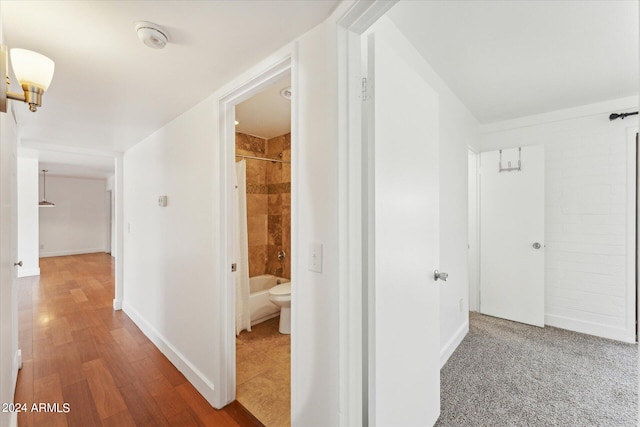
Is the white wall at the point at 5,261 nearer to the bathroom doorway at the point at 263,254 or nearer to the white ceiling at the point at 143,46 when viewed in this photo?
the white ceiling at the point at 143,46

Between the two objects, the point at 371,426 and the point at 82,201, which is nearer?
the point at 371,426

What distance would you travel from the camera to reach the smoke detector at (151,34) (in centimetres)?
115

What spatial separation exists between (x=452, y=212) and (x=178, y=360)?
2.73 meters

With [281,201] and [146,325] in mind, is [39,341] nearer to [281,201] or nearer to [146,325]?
[146,325]

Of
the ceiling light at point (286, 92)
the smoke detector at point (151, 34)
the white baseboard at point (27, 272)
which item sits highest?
the ceiling light at point (286, 92)

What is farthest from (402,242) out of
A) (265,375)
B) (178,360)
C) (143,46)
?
(178,360)

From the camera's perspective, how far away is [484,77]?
2.24 metres

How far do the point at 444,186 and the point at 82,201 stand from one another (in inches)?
403

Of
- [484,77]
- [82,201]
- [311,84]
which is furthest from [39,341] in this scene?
[82,201]

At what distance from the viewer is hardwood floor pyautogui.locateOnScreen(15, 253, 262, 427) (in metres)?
1.71

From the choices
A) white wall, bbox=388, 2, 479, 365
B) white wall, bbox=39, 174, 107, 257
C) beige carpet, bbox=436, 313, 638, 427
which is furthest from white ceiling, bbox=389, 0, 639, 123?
white wall, bbox=39, 174, 107, 257

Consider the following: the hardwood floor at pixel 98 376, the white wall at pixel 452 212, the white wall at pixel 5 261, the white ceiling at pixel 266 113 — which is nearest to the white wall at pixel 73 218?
the hardwood floor at pixel 98 376

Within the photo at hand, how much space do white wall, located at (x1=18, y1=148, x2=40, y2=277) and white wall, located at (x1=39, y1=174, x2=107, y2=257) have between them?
8.76 ft

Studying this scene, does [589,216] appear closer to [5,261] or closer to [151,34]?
[151,34]
